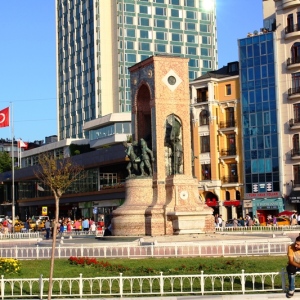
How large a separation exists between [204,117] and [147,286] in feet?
185

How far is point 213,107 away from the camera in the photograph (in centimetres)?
7356

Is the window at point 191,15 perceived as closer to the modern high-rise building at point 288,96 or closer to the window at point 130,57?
the window at point 130,57

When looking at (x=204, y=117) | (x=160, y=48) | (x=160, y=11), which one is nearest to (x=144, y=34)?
(x=160, y=48)

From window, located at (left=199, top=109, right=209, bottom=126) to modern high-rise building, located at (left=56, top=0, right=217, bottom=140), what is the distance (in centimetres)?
3401

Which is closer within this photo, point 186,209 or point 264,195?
point 186,209

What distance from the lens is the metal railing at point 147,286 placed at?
1728 cm

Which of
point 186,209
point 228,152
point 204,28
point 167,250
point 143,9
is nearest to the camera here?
point 167,250

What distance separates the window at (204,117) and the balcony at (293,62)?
10954 mm

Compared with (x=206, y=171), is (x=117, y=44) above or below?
above

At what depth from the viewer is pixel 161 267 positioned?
22438 millimetres

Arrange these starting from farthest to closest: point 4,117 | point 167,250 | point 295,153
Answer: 1. point 295,153
2. point 4,117
3. point 167,250

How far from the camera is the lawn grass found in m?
21.5

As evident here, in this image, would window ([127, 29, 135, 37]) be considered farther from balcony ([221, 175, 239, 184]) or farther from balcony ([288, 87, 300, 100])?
balcony ([288, 87, 300, 100])

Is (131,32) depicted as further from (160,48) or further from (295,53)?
(295,53)
